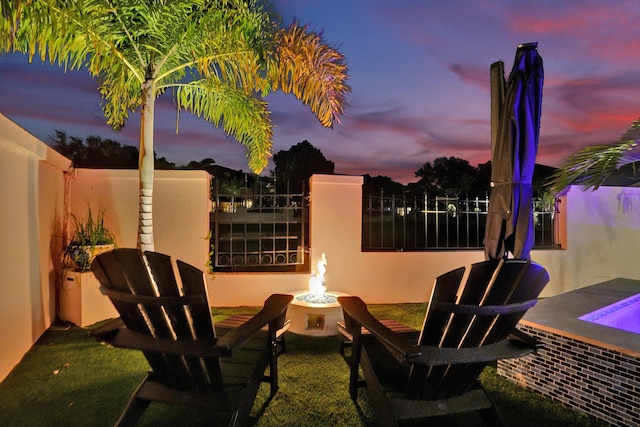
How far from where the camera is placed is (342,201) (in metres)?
4.87

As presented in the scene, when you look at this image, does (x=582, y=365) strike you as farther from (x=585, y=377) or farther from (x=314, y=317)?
(x=314, y=317)

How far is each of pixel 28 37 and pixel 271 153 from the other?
3.02 metres

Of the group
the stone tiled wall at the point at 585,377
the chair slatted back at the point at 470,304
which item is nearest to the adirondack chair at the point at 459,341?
the chair slatted back at the point at 470,304

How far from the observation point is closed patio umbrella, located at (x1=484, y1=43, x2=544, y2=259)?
8.65 ft

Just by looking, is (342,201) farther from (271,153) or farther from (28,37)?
(28,37)

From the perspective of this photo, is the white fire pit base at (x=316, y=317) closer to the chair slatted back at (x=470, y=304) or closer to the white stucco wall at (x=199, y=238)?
the white stucco wall at (x=199, y=238)

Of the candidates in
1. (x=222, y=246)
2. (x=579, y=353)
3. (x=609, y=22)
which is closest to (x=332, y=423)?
(x=579, y=353)

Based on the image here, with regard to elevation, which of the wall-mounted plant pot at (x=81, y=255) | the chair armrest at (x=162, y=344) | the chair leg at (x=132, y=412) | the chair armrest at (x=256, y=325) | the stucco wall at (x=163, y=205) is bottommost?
the chair leg at (x=132, y=412)

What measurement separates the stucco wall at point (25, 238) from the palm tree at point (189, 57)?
0.93 metres

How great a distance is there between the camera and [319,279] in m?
4.22

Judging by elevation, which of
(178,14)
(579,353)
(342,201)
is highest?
(178,14)

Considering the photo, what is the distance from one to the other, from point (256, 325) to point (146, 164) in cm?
269

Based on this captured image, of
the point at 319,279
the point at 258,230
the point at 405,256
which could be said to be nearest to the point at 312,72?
the point at 258,230

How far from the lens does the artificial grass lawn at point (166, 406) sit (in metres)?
2.08
